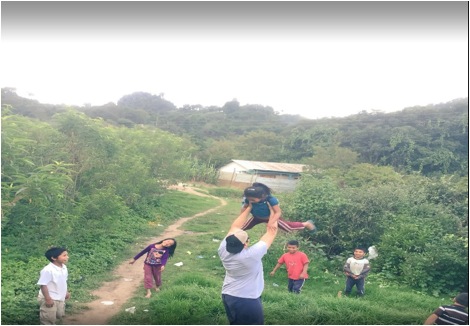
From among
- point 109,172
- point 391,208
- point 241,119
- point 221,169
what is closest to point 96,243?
point 109,172

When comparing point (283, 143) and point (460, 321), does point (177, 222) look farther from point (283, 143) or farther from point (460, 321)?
point (283, 143)

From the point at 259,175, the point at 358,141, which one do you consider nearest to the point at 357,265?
the point at 259,175

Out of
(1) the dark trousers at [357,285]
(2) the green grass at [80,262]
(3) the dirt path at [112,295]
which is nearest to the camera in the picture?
(2) the green grass at [80,262]

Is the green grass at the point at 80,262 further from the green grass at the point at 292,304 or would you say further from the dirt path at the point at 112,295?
the green grass at the point at 292,304

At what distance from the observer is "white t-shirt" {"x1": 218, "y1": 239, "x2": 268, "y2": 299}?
11.8 ft

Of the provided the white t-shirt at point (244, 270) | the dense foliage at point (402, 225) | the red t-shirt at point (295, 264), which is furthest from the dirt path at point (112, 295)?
the dense foliage at point (402, 225)

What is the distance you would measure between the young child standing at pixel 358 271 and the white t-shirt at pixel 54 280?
4.17 m

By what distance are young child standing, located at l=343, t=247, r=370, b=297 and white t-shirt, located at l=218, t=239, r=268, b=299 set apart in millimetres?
3392

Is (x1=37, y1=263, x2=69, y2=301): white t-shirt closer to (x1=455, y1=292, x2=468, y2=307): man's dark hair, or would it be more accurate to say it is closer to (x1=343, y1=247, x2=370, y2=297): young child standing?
→ (x1=343, y1=247, x2=370, y2=297): young child standing

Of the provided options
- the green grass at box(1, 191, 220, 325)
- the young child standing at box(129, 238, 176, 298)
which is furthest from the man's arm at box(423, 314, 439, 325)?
the green grass at box(1, 191, 220, 325)

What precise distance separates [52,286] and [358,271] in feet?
14.5

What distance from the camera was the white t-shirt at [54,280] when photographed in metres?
4.68

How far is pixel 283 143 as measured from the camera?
29672 mm

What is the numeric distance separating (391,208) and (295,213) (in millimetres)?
2165
